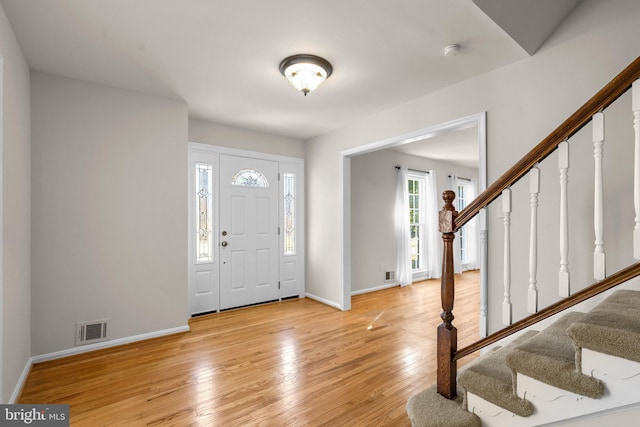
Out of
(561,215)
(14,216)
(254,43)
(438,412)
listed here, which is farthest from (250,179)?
(561,215)

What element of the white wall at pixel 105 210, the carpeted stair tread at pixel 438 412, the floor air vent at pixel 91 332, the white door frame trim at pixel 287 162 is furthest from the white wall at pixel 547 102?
the floor air vent at pixel 91 332

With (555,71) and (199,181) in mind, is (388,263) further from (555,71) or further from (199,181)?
(555,71)

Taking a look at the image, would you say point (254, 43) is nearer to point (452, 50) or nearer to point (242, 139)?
point (452, 50)

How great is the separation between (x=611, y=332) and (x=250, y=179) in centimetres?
401

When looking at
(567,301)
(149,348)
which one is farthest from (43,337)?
(567,301)

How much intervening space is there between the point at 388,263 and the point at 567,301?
4390 millimetres

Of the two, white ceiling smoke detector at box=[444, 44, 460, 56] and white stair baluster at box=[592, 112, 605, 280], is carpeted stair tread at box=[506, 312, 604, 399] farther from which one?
white ceiling smoke detector at box=[444, 44, 460, 56]

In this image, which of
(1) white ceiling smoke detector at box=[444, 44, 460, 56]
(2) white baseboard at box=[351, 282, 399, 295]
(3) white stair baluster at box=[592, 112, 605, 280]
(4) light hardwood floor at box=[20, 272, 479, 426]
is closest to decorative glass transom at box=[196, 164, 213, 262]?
(4) light hardwood floor at box=[20, 272, 479, 426]

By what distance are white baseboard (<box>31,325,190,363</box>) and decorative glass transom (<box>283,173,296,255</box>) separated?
1871 mm

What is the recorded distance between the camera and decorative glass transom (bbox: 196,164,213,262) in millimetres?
4047

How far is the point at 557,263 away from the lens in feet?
7.51

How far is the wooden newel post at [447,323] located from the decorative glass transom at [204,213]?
10.4 feet

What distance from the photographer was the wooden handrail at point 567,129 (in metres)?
1.22

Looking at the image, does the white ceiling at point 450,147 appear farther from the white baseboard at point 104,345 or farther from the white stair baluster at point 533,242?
the white baseboard at point 104,345
